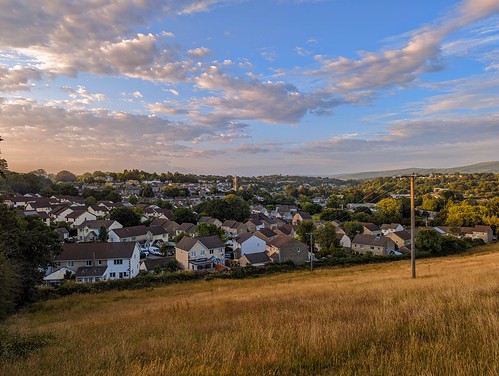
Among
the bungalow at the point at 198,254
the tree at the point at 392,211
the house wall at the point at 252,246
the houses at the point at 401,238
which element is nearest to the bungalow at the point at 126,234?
the bungalow at the point at 198,254

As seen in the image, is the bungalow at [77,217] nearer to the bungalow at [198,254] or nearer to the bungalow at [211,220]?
the bungalow at [211,220]

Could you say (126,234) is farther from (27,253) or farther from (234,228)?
(27,253)

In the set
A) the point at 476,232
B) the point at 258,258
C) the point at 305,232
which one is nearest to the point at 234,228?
the point at 305,232

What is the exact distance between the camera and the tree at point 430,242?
50.8m

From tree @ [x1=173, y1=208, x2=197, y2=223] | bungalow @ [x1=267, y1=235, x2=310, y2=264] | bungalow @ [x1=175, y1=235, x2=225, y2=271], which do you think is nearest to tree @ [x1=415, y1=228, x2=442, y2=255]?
bungalow @ [x1=267, y1=235, x2=310, y2=264]

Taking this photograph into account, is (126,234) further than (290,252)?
Yes

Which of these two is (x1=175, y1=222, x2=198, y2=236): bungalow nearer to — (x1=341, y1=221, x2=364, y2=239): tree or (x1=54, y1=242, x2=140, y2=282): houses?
(x1=54, y1=242, x2=140, y2=282): houses

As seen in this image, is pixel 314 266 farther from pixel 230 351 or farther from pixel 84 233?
pixel 84 233

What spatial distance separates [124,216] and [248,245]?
32.9 m

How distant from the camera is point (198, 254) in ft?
154

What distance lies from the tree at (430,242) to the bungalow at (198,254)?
32.0 meters

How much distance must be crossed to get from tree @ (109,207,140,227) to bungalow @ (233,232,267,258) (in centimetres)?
2905

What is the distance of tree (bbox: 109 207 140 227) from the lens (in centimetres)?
7031

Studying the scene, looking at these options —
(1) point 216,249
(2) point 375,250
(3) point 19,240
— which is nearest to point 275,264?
(1) point 216,249
